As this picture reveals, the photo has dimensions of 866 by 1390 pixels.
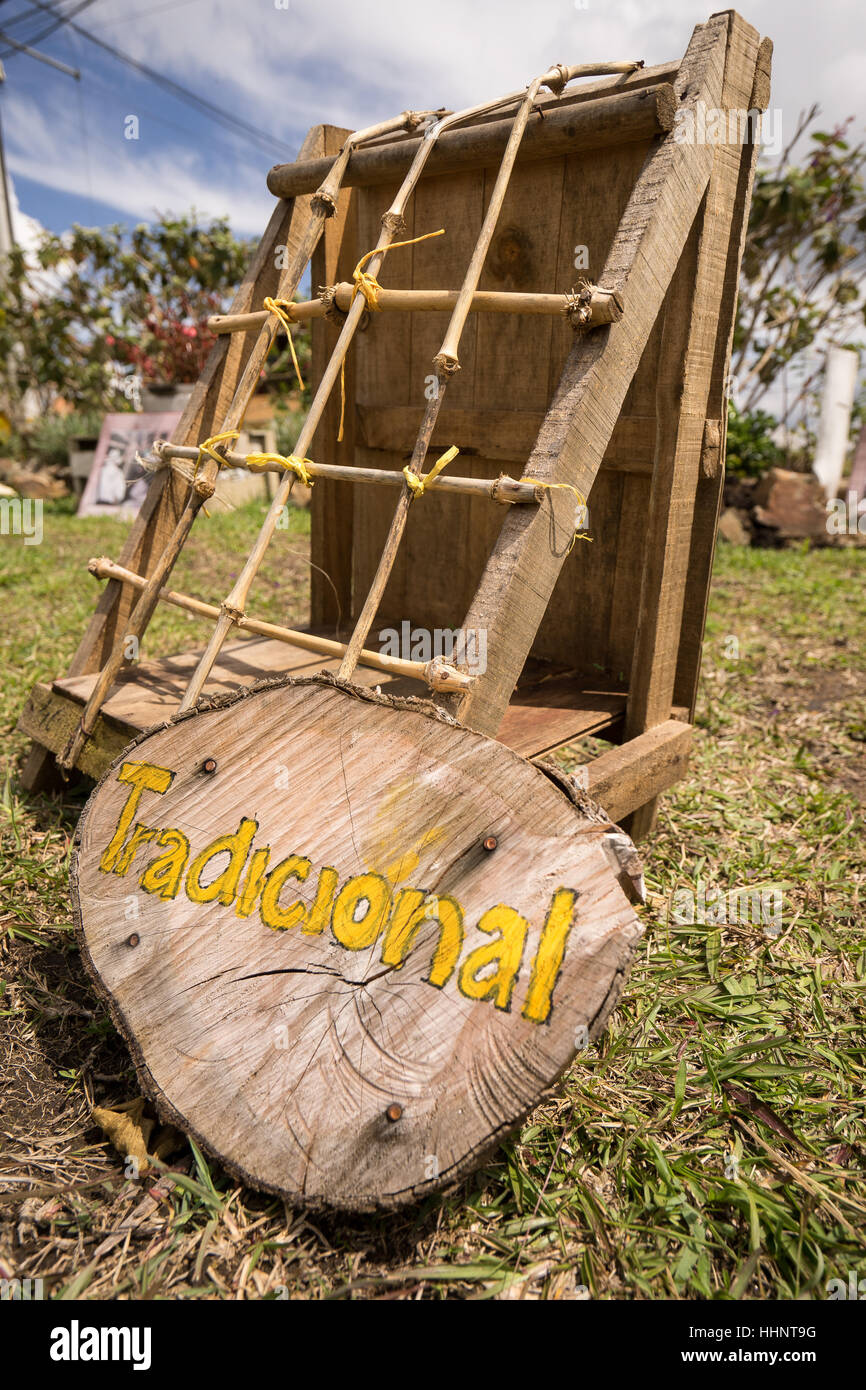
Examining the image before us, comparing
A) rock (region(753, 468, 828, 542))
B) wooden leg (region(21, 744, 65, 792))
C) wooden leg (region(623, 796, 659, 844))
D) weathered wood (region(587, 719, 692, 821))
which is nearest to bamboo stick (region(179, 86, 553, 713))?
wooden leg (region(21, 744, 65, 792))

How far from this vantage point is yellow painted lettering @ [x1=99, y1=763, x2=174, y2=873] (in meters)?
1.81

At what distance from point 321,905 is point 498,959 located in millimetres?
346

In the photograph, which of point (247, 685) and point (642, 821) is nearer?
point (247, 685)

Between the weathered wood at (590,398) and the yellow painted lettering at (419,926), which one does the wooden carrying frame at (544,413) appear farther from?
the yellow painted lettering at (419,926)

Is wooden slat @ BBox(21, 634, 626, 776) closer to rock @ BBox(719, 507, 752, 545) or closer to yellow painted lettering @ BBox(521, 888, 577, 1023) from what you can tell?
yellow painted lettering @ BBox(521, 888, 577, 1023)

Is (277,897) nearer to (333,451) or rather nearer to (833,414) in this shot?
(333,451)

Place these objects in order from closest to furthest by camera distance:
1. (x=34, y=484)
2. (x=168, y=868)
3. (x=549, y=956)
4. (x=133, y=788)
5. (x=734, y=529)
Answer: (x=549, y=956), (x=168, y=868), (x=133, y=788), (x=734, y=529), (x=34, y=484)

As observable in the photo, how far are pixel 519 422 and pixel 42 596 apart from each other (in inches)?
137

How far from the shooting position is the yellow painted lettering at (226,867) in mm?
1665

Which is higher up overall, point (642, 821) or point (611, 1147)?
point (642, 821)

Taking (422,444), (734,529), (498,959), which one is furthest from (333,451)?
(734,529)

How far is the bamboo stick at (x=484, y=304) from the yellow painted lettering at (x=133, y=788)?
49.3 inches

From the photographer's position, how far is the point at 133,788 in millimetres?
1859

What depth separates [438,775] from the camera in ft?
5.14
